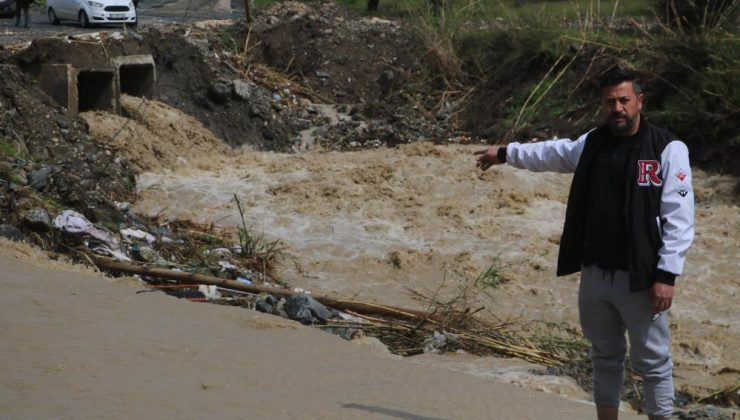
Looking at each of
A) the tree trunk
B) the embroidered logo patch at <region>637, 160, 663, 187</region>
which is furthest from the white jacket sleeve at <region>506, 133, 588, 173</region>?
the tree trunk

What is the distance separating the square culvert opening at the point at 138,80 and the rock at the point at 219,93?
98 cm

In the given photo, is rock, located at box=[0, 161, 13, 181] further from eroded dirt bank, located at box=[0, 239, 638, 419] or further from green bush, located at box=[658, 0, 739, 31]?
green bush, located at box=[658, 0, 739, 31]

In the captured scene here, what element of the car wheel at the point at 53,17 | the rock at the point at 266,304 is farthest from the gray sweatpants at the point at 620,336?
the car wheel at the point at 53,17

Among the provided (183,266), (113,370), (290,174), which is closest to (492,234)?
(290,174)

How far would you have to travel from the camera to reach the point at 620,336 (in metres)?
5.09

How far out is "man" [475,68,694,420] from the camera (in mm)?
4812

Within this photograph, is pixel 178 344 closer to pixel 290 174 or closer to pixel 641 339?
pixel 641 339

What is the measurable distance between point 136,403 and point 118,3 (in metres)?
A: 21.8

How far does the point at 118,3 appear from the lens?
84.3 feet

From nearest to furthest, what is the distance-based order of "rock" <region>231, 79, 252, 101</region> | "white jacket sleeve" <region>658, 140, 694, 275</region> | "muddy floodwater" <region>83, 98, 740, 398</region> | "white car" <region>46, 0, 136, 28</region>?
"white jacket sleeve" <region>658, 140, 694, 275</region> < "muddy floodwater" <region>83, 98, 740, 398</region> < "rock" <region>231, 79, 252, 101</region> < "white car" <region>46, 0, 136, 28</region>

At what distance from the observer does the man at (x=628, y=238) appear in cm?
481

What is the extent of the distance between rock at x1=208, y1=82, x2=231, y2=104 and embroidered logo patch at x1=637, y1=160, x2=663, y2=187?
Result: 1395cm

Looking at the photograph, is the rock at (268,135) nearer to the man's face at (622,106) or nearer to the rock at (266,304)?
the rock at (266,304)

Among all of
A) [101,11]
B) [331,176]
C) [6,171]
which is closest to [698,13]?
[331,176]
